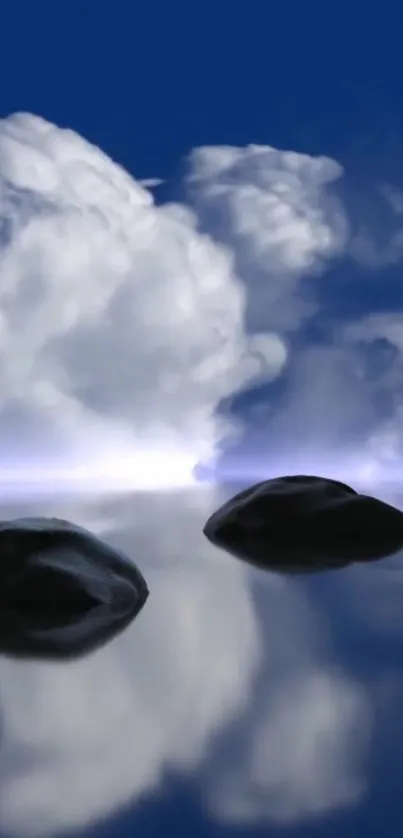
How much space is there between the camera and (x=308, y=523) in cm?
382

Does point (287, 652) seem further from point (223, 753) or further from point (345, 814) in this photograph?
point (345, 814)

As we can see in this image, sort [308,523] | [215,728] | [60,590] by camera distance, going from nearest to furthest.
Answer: [215,728]
[60,590]
[308,523]

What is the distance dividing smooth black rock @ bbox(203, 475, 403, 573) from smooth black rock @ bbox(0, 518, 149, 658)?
136 centimetres

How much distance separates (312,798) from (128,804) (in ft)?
0.80

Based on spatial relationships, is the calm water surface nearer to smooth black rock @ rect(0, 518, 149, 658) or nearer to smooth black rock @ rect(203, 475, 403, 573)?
smooth black rock @ rect(0, 518, 149, 658)

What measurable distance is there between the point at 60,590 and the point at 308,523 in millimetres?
2027

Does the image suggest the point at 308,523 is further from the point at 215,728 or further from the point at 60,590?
the point at 215,728

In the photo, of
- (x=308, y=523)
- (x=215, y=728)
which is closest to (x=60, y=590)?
(x=215, y=728)

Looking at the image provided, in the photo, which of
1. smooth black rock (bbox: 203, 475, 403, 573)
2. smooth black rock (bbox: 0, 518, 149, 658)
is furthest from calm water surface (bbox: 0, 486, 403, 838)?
smooth black rock (bbox: 203, 475, 403, 573)

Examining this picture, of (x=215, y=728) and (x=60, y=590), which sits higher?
(x=60, y=590)

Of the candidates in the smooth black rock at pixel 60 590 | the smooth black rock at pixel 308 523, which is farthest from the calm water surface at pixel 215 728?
the smooth black rock at pixel 308 523

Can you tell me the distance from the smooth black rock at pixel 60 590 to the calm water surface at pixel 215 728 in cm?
8

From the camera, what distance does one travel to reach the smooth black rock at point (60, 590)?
1785 millimetres

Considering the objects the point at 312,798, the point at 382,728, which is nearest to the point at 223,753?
the point at 312,798
